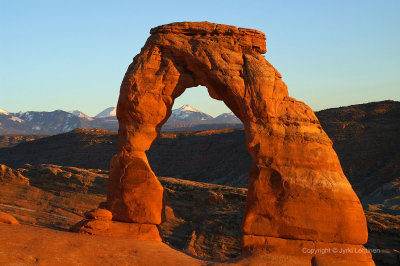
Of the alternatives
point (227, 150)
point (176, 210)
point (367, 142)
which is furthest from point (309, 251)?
point (227, 150)

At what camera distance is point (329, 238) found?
42.6ft

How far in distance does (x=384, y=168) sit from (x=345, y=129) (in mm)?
8441

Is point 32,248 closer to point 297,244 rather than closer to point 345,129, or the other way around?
point 297,244

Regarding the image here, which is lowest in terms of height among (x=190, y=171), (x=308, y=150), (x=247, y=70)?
(x=190, y=171)

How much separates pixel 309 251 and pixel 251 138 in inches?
135

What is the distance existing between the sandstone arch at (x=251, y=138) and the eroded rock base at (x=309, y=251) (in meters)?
0.05

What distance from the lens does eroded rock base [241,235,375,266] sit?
41.8 feet

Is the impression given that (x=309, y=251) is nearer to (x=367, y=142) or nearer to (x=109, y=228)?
(x=109, y=228)

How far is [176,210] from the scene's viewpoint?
27922 mm

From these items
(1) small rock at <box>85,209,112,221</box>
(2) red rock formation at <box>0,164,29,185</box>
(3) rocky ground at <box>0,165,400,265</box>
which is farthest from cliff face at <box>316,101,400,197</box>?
(1) small rock at <box>85,209,112,221</box>

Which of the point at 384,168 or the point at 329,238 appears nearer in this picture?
the point at 329,238

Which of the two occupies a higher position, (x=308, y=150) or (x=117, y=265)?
(x=308, y=150)

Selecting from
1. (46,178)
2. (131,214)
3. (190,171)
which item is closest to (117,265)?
(131,214)

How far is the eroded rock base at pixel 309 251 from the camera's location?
1275 centimetres
